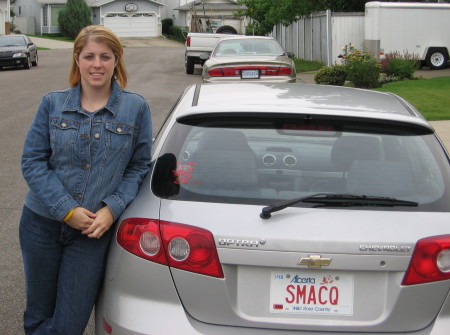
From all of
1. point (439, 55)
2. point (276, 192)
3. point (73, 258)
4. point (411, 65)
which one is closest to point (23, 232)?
point (73, 258)

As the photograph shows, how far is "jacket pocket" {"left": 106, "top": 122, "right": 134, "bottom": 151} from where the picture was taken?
3.39 m

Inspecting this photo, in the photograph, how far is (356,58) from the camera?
20391 mm

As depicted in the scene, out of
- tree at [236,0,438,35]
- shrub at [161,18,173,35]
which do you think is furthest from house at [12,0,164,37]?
tree at [236,0,438,35]

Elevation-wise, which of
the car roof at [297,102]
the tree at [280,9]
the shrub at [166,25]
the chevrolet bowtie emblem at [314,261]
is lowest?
the chevrolet bowtie emblem at [314,261]

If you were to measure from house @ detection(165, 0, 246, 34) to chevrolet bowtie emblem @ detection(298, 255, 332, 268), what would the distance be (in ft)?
164

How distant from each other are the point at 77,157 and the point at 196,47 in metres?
25.7

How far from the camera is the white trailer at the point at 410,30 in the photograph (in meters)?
26.2

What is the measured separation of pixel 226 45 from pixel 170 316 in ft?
53.2

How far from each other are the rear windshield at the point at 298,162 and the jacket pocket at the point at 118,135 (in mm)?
183

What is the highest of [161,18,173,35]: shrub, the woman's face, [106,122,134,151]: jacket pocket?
[161,18,173,35]: shrub

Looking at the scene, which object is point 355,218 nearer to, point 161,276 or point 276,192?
point 276,192

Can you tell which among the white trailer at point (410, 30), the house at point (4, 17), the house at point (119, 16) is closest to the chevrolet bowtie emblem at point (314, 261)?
the white trailer at point (410, 30)

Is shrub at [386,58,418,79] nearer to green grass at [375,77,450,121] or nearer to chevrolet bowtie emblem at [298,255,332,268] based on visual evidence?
green grass at [375,77,450,121]

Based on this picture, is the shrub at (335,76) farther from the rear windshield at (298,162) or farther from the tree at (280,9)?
the rear windshield at (298,162)
